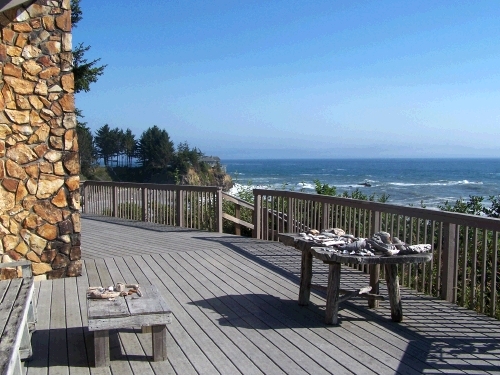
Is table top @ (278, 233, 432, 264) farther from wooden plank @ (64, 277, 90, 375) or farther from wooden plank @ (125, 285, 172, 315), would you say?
wooden plank @ (64, 277, 90, 375)

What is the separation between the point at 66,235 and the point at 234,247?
2935mm

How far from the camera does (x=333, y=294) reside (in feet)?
15.0

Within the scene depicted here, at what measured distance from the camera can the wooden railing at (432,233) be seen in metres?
4.80

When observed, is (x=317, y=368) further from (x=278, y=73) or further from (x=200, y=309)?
(x=278, y=73)

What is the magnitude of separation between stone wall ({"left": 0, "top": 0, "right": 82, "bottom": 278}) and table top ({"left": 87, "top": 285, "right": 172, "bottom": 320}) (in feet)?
8.50

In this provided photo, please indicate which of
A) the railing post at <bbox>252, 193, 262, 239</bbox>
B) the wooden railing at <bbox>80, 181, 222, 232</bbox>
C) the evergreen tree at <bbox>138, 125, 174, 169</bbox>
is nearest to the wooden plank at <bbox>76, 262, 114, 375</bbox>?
the railing post at <bbox>252, 193, 262, 239</bbox>

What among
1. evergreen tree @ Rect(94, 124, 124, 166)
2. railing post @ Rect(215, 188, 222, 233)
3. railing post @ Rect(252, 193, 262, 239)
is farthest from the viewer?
evergreen tree @ Rect(94, 124, 124, 166)

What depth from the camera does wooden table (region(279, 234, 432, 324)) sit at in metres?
4.34

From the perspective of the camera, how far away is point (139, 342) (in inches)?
162

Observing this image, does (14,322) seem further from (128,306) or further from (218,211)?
(218,211)

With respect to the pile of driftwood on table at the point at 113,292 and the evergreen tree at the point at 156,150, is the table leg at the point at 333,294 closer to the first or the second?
the pile of driftwood on table at the point at 113,292

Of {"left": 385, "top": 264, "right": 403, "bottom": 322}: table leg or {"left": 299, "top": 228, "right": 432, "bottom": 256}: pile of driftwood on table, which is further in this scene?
{"left": 385, "top": 264, "right": 403, "bottom": 322}: table leg

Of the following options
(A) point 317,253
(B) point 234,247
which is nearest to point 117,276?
(B) point 234,247

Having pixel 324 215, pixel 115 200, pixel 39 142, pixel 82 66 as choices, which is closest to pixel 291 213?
pixel 324 215
